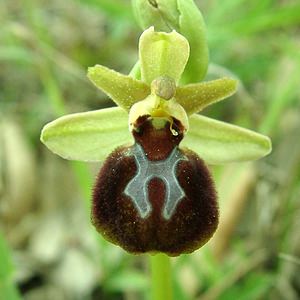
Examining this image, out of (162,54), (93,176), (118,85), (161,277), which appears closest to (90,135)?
(118,85)

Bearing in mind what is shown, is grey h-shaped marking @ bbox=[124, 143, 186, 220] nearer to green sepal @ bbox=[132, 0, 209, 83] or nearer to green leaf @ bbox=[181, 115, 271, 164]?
green leaf @ bbox=[181, 115, 271, 164]

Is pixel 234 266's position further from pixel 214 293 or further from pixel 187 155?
pixel 187 155

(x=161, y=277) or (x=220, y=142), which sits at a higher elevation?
(x=220, y=142)

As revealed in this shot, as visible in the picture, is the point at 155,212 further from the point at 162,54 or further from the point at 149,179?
the point at 162,54

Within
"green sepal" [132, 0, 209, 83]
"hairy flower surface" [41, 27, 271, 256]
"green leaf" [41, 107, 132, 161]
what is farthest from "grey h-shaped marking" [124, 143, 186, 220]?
"green sepal" [132, 0, 209, 83]

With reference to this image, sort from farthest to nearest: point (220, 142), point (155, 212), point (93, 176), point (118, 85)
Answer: point (93, 176), point (220, 142), point (118, 85), point (155, 212)

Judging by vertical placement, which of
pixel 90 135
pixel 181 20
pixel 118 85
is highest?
pixel 181 20

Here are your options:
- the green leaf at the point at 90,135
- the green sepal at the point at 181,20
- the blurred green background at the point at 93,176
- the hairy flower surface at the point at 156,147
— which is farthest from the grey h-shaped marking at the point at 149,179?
the blurred green background at the point at 93,176
